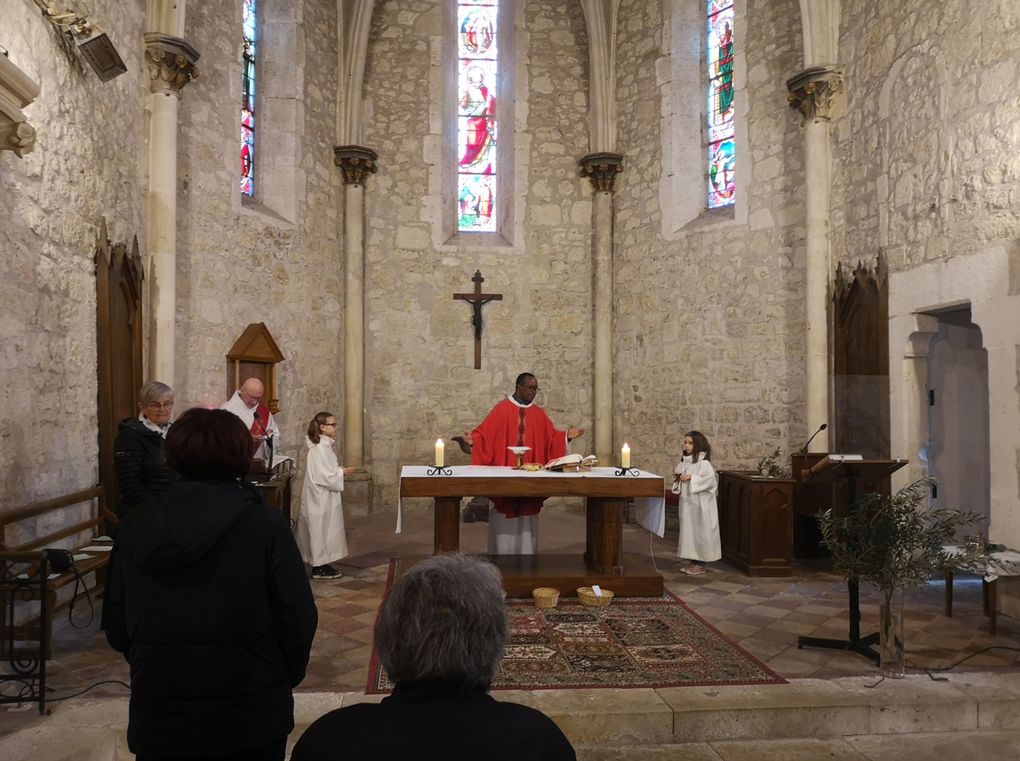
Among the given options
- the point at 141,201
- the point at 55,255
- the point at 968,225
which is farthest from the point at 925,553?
the point at 141,201

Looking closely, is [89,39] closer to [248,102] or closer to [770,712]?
[248,102]

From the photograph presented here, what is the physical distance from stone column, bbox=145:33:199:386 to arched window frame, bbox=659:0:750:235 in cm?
601

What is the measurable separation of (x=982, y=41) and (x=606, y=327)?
19.4 ft

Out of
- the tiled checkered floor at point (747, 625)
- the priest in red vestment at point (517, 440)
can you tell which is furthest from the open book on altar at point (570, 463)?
the tiled checkered floor at point (747, 625)

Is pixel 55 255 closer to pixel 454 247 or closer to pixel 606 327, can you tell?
pixel 454 247

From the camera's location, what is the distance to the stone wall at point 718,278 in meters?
9.00

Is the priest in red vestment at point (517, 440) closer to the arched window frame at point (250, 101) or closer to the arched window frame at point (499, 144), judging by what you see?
the arched window frame at point (499, 144)

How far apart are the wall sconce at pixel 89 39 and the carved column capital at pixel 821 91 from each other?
6687 mm

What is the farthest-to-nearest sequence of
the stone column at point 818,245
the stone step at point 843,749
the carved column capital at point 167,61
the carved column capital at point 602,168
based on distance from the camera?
the carved column capital at point 602,168, the stone column at point 818,245, the carved column capital at point 167,61, the stone step at point 843,749

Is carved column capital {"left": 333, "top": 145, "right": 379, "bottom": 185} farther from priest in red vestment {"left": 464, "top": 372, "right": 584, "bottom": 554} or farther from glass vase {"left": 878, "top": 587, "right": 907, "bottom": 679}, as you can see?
glass vase {"left": 878, "top": 587, "right": 907, "bottom": 679}

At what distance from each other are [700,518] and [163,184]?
6.02 metres

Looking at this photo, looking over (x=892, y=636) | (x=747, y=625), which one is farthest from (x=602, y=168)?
(x=892, y=636)

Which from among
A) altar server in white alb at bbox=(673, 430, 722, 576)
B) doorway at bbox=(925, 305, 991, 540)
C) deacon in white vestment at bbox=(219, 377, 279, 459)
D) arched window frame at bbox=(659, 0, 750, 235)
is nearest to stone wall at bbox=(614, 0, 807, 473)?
arched window frame at bbox=(659, 0, 750, 235)

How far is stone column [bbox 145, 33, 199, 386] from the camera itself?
7348 millimetres
